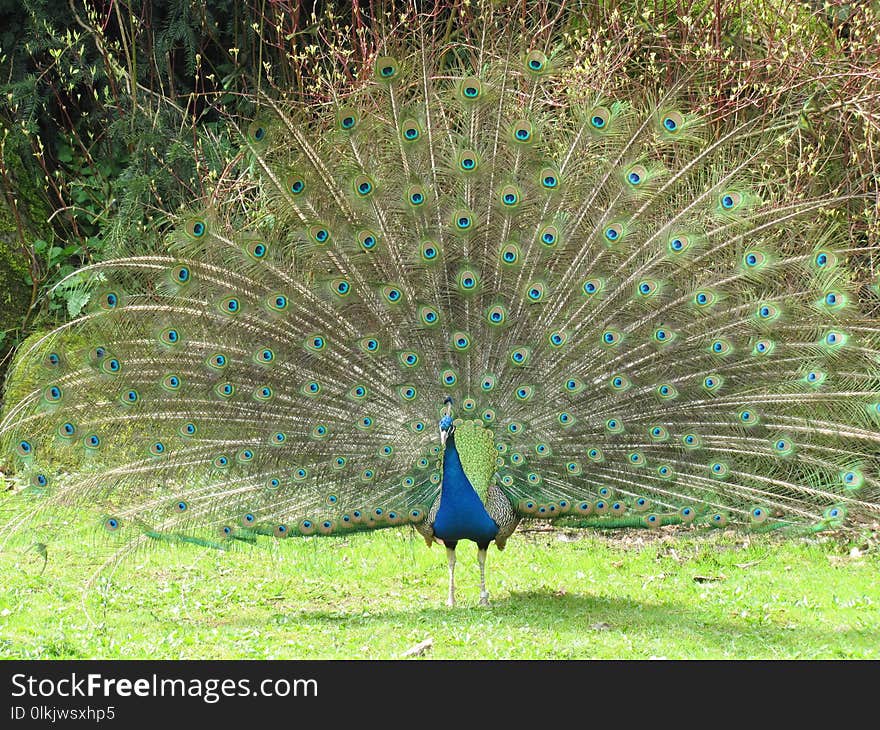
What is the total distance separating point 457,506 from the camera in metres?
5.86

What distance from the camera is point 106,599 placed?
20.6 ft

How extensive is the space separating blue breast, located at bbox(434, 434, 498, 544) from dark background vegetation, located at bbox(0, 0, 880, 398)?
10.5 feet

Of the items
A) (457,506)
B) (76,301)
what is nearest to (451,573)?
(457,506)

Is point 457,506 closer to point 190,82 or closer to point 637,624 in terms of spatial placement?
point 637,624

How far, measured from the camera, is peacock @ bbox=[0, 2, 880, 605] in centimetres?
588

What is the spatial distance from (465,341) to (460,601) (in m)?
1.58

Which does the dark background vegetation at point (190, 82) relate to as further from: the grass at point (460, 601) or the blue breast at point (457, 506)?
the blue breast at point (457, 506)

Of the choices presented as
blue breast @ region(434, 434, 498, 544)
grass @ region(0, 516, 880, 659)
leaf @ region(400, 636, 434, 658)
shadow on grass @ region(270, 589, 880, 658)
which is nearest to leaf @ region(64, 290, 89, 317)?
grass @ region(0, 516, 880, 659)

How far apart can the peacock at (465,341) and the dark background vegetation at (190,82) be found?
1.89 metres

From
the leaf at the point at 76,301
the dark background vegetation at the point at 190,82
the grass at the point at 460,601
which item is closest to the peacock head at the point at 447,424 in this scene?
the grass at the point at 460,601

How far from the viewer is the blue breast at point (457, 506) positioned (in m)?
5.83

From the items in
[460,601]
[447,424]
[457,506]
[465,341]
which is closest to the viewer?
[447,424]

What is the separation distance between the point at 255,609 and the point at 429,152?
8.86ft

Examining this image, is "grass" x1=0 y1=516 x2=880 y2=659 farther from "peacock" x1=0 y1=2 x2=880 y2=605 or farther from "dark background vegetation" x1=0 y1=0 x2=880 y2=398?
"dark background vegetation" x1=0 y1=0 x2=880 y2=398
